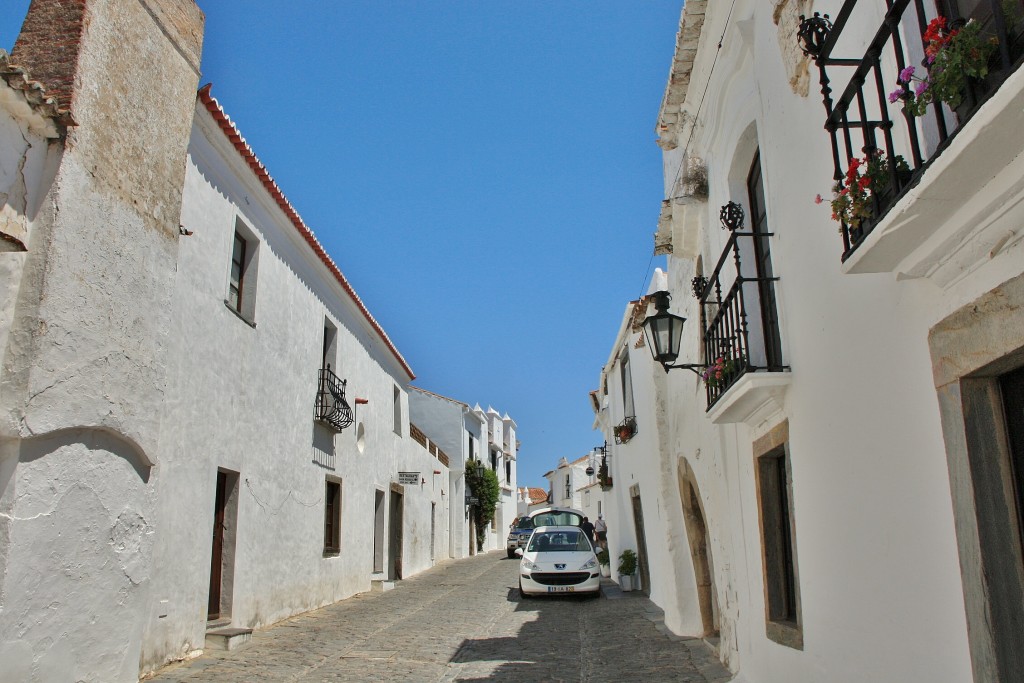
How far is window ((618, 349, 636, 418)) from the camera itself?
15.1 m

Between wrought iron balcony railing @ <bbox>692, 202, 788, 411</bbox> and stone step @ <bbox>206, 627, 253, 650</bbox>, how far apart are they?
5802 millimetres

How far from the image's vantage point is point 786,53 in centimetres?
465

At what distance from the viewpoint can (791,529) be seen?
5.17m

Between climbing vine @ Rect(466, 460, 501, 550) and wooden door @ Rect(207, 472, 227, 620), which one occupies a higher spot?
climbing vine @ Rect(466, 460, 501, 550)

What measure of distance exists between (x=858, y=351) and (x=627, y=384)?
11778 mm

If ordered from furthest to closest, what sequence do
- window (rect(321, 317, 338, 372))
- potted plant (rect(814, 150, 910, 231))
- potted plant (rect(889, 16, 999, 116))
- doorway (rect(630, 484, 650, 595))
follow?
doorway (rect(630, 484, 650, 595)) < window (rect(321, 317, 338, 372)) < potted plant (rect(814, 150, 910, 231)) < potted plant (rect(889, 16, 999, 116))

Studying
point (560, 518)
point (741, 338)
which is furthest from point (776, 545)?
point (560, 518)

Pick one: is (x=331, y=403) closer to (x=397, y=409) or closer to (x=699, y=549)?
(x=699, y=549)

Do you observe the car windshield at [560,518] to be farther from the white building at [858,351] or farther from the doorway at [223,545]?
the white building at [858,351]

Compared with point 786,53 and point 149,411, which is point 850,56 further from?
point 149,411

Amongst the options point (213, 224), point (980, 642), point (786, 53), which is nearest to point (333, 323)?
point (213, 224)

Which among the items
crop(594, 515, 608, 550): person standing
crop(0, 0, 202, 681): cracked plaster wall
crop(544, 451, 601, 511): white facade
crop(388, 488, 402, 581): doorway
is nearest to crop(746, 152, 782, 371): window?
crop(0, 0, 202, 681): cracked plaster wall

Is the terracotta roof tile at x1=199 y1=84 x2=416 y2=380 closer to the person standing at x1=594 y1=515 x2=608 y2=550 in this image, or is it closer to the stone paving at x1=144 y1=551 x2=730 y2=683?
the stone paving at x1=144 y1=551 x2=730 y2=683

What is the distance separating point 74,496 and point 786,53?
5.83 m
